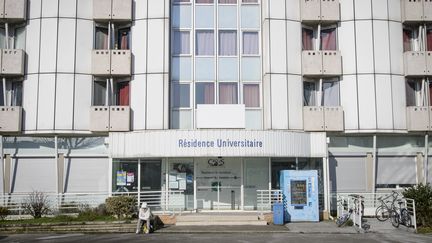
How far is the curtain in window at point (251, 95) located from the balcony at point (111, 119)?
643 cm

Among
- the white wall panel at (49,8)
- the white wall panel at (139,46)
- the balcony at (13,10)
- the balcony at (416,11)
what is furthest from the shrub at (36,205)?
the balcony at (416,11)

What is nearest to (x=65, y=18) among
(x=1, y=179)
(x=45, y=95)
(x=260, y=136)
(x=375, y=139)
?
(x=45, y=95)

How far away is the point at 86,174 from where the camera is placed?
2617 cm

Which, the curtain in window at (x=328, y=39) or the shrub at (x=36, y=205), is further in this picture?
the curtain in window at (x=328, y=39)

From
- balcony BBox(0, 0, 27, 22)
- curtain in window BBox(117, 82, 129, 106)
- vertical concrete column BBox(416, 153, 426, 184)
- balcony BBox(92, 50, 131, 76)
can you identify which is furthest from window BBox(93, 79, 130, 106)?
vertical concrete column BBox(416, 153, 426, 184)

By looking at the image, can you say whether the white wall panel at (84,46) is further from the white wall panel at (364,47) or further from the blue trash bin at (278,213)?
the white wall panel at (364,47)

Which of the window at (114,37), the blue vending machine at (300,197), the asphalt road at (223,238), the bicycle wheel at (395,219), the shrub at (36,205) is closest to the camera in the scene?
the asphalt road at (223,238)

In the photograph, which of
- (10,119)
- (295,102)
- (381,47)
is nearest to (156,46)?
(295,102)

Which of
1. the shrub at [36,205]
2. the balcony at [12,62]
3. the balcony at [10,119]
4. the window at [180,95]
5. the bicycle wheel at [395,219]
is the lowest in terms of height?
the bicycle wheel at [395,219]

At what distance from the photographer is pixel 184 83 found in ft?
86.3

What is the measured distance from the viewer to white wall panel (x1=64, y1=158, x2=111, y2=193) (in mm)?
26000

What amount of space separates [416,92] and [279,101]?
26.9 ft

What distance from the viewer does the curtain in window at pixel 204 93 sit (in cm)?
2608

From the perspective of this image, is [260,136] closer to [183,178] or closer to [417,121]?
[183,178]
